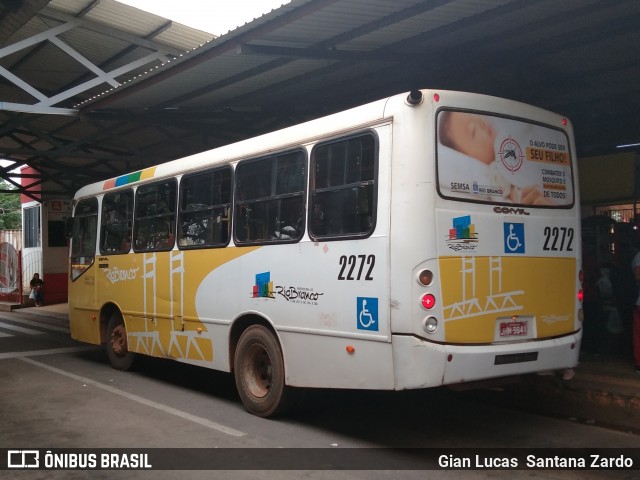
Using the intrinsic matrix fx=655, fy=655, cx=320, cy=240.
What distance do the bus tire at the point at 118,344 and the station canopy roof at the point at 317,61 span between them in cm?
400

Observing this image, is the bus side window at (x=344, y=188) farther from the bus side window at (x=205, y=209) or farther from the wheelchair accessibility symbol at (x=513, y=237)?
the bus side window at (x=205, y=209)

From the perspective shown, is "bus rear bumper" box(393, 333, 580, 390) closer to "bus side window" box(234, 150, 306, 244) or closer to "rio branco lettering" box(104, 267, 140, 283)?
"bus side window" box(234, 150, 306, 244)

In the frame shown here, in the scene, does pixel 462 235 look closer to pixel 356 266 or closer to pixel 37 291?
pixel 356 266

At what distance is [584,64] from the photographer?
363 inches

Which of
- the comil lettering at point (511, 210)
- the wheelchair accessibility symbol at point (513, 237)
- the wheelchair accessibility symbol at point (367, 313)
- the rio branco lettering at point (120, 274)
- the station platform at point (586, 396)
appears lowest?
the station platform at point (586, 396)

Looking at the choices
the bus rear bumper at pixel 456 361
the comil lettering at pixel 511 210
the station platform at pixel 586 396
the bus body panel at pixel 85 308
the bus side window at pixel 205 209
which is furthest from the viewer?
the bus body panel at pixel 85 308

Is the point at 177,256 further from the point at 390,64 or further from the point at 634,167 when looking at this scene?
the point at 634,167

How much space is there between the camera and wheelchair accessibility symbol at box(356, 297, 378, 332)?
5633mm

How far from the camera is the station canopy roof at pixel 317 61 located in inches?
307

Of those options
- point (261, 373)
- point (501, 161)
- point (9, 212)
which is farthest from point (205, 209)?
point (9, 212)

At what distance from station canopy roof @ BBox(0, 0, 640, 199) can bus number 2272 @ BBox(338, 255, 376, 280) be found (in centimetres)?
315

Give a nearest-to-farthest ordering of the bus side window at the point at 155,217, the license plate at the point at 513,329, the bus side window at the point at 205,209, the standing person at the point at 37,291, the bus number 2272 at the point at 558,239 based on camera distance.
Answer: the license plate at the point at 513,329
the bus number 2272 at the point at 558,239
the bus side window at the point at 205,209
the bus side window at the point at 155,217
the standing person at the point at 37,291

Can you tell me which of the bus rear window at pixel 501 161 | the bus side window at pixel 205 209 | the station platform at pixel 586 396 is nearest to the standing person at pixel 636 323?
the station platform at pixel 586 396

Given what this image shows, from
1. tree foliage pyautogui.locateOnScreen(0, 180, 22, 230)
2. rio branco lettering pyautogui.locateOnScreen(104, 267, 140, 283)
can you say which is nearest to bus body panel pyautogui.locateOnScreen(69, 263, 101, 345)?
rio branco lettering pyautogui.locateOnScreen(104, 267, 140, 283)
